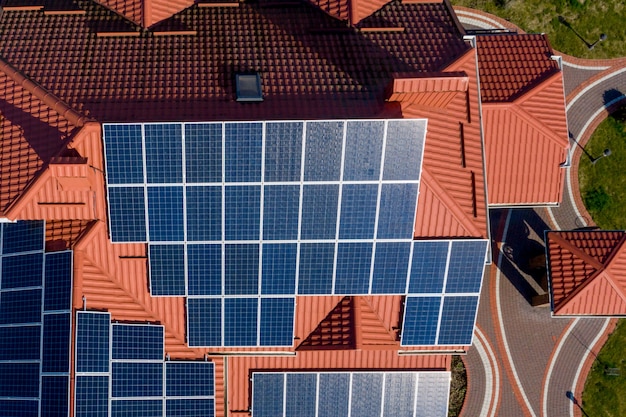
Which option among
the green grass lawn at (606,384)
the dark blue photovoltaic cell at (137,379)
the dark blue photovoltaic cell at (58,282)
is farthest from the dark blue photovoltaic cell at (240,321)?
the green grass lawn at (606,384)

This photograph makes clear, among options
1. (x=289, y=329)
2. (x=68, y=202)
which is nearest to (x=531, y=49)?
(x=289, y=329)

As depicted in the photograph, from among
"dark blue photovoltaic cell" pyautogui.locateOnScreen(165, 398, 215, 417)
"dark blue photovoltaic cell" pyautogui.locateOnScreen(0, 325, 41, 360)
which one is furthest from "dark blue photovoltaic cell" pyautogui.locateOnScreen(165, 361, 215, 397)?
"dark blue photovoltaic cell" pyautogui.locateOnScreen(0, 325, 41, 360)

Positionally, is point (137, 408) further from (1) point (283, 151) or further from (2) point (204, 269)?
(1) point (283, 151)

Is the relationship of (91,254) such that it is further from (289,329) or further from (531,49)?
(531,49)

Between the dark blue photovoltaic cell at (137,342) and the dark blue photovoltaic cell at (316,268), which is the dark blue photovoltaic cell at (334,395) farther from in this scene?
the dark blue photovoltaic cell at (137,342)

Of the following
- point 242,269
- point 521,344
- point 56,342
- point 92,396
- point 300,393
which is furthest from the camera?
point 521,344

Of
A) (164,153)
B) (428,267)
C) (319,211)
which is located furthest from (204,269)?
(428,267)
